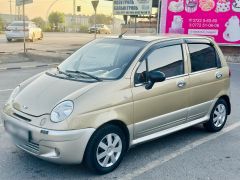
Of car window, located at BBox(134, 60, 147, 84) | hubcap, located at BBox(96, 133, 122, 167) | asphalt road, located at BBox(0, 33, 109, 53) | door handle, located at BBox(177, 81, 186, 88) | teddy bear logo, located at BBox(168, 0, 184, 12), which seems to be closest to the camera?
hubcap, located at BBox(96, 133, 122, 167)

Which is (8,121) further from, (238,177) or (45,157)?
(238,177)

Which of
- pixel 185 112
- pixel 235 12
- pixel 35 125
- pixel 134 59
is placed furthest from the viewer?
pixel 235 12

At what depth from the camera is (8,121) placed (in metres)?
4.02

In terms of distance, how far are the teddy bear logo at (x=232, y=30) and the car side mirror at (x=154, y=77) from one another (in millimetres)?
12713

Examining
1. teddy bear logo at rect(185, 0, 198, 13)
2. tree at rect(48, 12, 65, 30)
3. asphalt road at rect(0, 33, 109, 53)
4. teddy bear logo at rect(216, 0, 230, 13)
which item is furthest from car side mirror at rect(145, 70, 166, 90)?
tree at rect(48, 12, 65, 30)

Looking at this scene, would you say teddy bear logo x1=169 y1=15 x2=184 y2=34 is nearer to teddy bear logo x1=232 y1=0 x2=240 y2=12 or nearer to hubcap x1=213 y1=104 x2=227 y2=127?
teddy bear logo x1=232 y1=0 x2=240 y2=12

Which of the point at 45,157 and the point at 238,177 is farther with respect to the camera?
the point at 238,177

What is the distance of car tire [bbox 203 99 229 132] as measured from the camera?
18.2ft

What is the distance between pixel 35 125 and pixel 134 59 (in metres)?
1.48

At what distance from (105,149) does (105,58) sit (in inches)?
52.3

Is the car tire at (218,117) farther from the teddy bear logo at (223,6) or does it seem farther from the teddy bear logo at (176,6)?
the teddy bear logo at (176,6)

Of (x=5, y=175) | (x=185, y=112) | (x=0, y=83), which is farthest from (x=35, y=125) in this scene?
(x=0, y=83)

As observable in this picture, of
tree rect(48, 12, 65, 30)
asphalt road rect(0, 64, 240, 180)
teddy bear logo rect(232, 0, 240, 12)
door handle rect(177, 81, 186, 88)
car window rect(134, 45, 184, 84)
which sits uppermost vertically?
tree rect(48, 12, 65, 30)

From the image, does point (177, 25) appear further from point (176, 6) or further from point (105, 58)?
point (105, 58)
